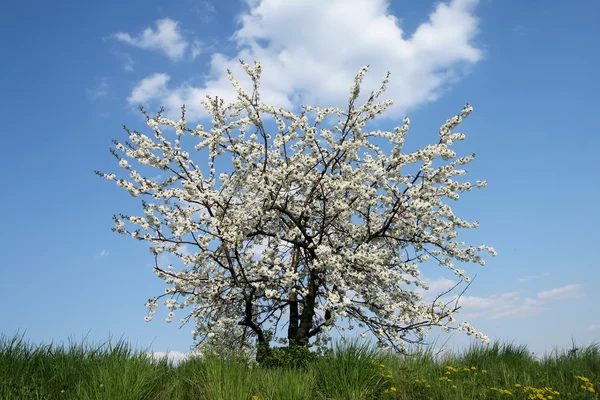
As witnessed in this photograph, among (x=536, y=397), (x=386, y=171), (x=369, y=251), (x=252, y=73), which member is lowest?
(x=536, y=397)

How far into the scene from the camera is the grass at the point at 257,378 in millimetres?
7785

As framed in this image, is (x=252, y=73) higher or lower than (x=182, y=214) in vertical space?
higher

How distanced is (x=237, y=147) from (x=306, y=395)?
5.74 metres

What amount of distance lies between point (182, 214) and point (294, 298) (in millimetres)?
3762

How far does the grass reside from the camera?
7.79 metres

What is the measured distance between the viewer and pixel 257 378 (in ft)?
29.0

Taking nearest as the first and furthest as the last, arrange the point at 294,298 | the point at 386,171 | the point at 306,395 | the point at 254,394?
the point at 306,395 → the point at 254,394 → the point at 386,171 → the point at 294,298

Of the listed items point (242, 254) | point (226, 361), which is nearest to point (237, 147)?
point (242, 254)

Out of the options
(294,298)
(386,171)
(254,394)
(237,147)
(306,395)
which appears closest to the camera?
(306,395)

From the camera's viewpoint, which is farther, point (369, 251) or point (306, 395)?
point (369, 251)

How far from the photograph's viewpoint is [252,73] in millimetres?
12102

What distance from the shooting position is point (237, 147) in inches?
455

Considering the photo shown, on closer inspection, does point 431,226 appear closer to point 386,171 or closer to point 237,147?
point 386,171

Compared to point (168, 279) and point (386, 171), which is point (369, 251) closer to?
point (386, 171)
